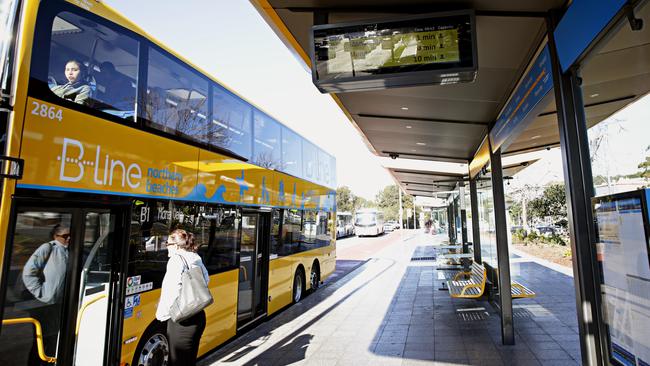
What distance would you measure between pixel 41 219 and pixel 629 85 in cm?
517

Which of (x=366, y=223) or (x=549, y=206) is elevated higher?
(x=549, y=206)

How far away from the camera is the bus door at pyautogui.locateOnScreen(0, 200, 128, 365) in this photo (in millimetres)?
2902

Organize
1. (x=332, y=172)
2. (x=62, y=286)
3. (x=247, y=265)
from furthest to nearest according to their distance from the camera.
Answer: (x=332, y=172) < (x=247, y=265) < (x=62, y=286)

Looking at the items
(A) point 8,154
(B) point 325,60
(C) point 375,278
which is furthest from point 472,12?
(C) point 375,278

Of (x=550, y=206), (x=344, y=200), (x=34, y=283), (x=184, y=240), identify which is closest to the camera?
(x=34, y=283)

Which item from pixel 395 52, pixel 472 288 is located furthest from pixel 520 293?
pixel 395 52

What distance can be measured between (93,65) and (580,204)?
14.9 feet

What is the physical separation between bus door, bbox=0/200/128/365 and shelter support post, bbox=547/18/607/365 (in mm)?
4201

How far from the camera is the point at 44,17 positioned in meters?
3.13

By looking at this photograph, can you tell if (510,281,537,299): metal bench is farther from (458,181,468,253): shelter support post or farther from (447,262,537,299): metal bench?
(458,181,468,253): shelter support post

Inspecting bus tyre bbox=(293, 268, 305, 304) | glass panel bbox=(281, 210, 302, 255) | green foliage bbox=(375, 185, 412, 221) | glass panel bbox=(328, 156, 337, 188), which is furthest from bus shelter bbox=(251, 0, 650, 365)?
green foliage bbox=(375, 185, 412, 221)

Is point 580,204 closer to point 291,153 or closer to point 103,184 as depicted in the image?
point 103,184

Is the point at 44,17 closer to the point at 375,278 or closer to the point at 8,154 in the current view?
the point at 8,154

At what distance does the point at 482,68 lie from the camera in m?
4.36
